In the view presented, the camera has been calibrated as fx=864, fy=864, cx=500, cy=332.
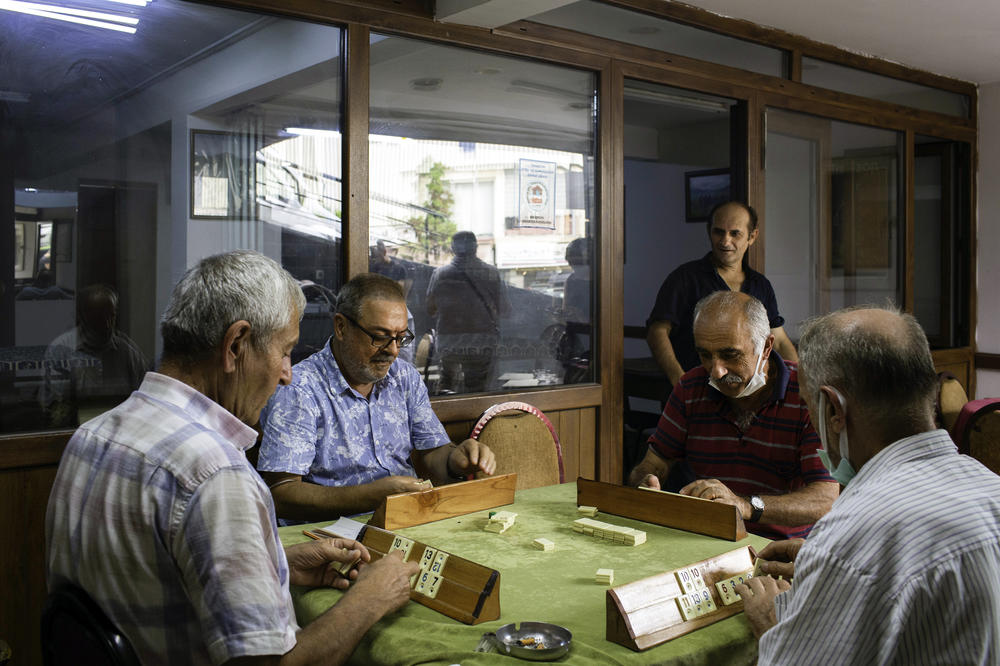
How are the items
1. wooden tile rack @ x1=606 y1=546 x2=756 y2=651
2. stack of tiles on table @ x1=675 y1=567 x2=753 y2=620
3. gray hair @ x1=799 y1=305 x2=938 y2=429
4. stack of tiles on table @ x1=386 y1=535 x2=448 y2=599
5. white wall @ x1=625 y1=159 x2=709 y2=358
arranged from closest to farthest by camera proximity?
gray hair @ x1=799 y1=305 x2=938 y2=429
wooden tile rack @ x1=606 y1=546 x2=756 y2=651
stack of tiles on table @ x1=675 y1=567 x2=753 y2=620
stack of tiles on table @ x1=386 y1=535 x2=448 y2=599
white wall @ x1=625 y1=159 x2=709 y2=358

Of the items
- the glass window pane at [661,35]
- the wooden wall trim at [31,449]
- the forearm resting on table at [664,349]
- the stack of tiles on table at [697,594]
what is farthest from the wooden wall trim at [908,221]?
the wooden wall trim at [31,449]

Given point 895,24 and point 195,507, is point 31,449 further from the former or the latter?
point 895,24

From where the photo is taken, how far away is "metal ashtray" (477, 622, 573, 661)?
4.44 ft

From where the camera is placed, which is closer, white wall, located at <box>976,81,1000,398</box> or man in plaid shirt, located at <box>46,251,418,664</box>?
man in plaid shirt, located at <box>46,251,418,664</box>

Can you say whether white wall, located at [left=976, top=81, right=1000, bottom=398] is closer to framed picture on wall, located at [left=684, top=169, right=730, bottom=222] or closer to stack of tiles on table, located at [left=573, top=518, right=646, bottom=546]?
framed picture on wall, located at [left=684, top=169, right=730, bottom=222]

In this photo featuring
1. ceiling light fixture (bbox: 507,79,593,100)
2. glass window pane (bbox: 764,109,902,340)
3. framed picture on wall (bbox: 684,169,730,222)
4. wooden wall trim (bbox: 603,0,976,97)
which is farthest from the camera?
framed picture on wall (bbox: 684,169,730,222)

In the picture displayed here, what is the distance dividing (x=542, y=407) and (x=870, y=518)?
2.69 m

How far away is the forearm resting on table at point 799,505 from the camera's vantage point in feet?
7.46

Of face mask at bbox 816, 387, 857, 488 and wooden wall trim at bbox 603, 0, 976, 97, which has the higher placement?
wooden wall trim at bbox 603, 0, 976, 97

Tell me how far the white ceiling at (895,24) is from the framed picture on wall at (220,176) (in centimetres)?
243

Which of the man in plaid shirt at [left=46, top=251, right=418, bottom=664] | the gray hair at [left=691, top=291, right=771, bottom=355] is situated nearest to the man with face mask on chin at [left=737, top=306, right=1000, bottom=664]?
the man in plaid shirt at [left=46, top=251, right=418, bottom=664]

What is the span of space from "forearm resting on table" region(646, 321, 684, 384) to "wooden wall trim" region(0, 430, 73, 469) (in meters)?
2.44

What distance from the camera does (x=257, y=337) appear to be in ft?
4.80

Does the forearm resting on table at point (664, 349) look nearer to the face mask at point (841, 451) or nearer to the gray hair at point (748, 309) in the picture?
the gray hair at point (748, 309)
